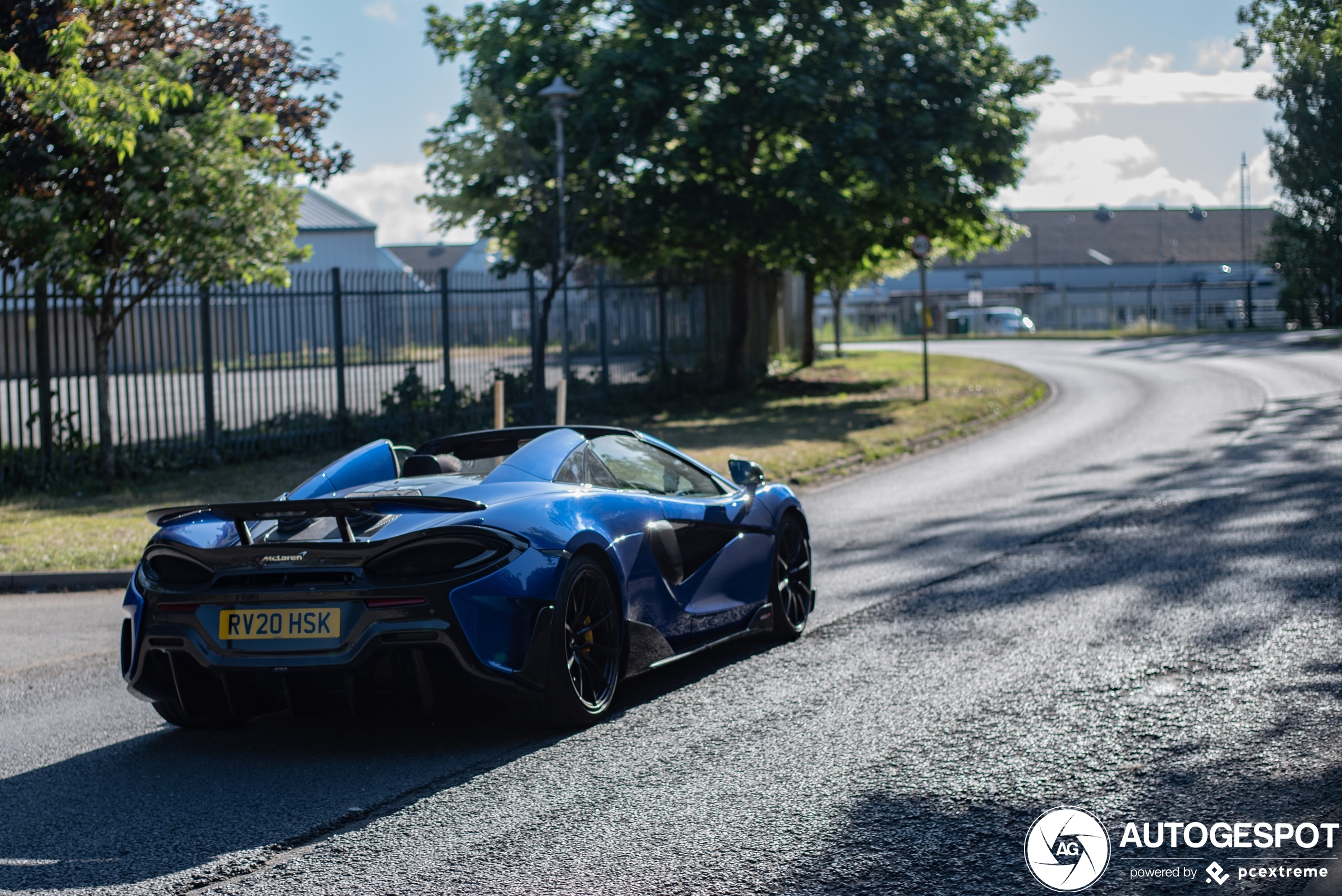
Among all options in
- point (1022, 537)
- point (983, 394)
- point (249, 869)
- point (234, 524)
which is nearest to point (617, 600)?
point (234, 524)

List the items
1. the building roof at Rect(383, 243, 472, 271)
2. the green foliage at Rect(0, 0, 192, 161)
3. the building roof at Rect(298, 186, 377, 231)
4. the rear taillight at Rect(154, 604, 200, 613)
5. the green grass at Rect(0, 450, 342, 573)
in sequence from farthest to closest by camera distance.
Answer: the building roof at Rect(383, 243, 472, 271)
the building roof at Rect(298, 186, 377, 231)
the green foliage at Rect(0, 0, 192, 161)
the green grass at Rect(0, 450, 342, 573)
the rear taillight at Rect(154, 604, 200, 613)

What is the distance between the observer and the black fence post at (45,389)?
51.4 ft

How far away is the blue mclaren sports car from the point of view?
5.02m

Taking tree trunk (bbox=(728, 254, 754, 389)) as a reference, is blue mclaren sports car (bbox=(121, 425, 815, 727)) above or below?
below

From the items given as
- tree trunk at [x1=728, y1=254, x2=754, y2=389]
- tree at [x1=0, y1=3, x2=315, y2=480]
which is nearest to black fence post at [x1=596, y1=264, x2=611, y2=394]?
tree trunk at [x1=728, y1=254, x2=754, y2=389]

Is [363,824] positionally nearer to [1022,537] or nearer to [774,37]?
[1022,537]

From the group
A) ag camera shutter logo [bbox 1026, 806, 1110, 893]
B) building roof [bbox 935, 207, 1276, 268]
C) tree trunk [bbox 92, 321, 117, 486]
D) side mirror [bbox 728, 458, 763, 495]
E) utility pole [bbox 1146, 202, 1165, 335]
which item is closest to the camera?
ag camera shutter logo [bbox 1026, 806, 1110, 893]

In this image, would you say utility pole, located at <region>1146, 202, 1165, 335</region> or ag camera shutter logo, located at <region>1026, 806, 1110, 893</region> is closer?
ag camera shutter logo, located at <region>1026, 806, 1110, 893</region>

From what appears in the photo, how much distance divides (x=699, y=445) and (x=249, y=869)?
1503 cm

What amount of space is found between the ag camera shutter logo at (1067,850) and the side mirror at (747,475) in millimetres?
3096

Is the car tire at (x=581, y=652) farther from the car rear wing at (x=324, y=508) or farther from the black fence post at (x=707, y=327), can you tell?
the black fence post at (x=707, y=327)

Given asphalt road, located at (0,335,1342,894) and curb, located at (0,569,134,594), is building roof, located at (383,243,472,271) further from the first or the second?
asphalt road, located at (0,335,1342,894)

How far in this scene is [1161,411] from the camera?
73.6 ft

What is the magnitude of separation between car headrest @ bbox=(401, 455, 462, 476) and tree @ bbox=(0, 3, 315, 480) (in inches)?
339
